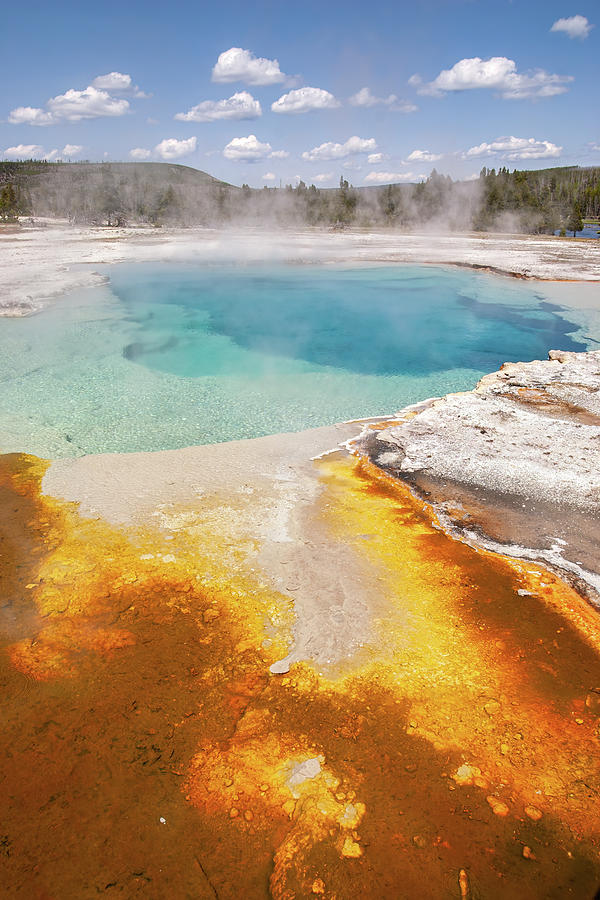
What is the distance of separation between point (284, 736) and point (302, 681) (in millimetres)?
333

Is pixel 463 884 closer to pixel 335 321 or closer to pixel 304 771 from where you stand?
pixel 304 771

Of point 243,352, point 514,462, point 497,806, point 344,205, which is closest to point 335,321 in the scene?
point 243,352

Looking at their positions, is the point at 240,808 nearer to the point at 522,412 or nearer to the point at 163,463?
the point at 163,463

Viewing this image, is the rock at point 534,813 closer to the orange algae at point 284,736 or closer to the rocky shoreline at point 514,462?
the orange algae at point 284,736

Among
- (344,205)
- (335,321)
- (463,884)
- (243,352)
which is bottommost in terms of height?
(463,884)

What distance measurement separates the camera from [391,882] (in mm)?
2008

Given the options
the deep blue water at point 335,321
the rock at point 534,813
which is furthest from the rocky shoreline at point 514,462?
the deep blue water at point 335,321

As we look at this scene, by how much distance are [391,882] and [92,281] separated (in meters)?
15.2

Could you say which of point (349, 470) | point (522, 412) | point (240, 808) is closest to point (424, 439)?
point (349, 470)

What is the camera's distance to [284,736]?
2.52 metres

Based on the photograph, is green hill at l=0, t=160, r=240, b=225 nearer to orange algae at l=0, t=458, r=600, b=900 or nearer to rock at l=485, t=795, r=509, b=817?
orange algae at l=0, t=458, r=600, b=900

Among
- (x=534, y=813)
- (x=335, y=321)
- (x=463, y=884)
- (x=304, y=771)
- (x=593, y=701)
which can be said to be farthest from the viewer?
(x=335, y=321)

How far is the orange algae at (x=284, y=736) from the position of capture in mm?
2066

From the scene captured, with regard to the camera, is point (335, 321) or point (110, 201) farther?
point (110, 201)
